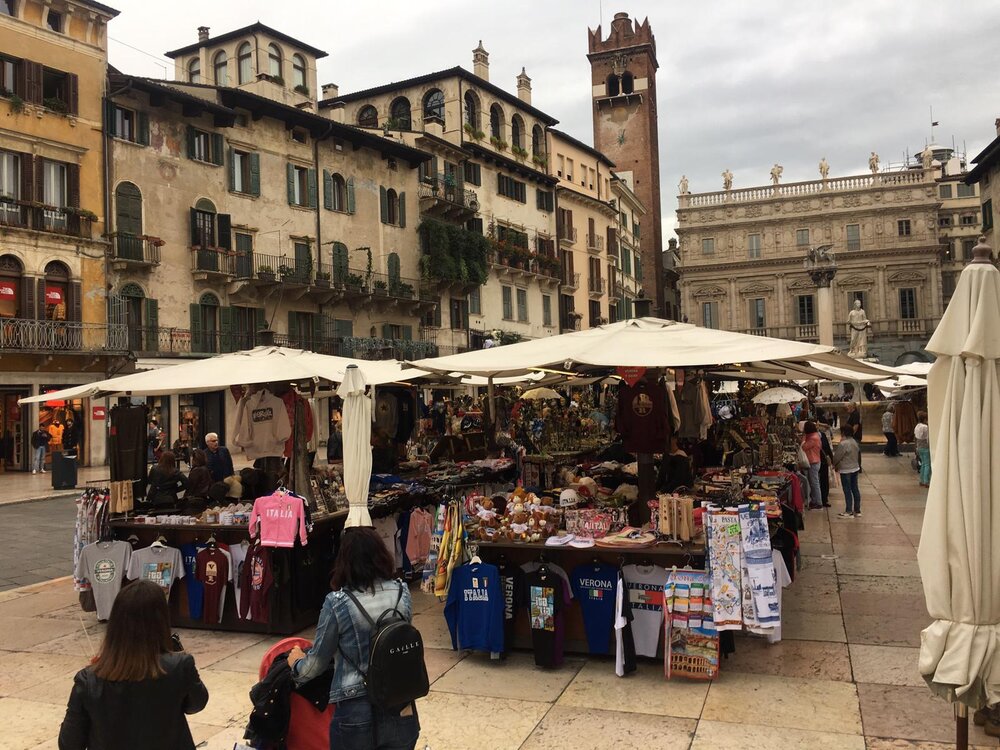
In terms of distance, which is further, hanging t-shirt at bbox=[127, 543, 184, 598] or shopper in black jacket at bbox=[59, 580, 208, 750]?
hanging t-shirt at bbox=[127, 543, 184, 598]

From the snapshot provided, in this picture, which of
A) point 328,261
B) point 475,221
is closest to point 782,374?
point 328,261

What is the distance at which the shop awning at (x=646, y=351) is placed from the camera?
6823 mm

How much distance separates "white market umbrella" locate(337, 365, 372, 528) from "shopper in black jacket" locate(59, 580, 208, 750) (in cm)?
429

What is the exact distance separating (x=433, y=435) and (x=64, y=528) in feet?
30.8

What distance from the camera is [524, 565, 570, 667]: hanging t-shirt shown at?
6.59m

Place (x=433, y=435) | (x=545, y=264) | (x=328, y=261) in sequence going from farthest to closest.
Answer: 1. (x=545, y=264)
2. (x=328, y=261)
3. (x=433, y=435)

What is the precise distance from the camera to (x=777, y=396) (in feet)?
65.9

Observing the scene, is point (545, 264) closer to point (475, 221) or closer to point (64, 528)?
point (475, 221)

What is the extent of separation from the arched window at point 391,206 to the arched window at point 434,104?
5624 mm

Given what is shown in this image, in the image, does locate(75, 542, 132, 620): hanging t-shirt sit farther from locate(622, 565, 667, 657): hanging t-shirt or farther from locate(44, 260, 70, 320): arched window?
locate(44, 260, 70, 320): arched window

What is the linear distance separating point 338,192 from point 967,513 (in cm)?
3372

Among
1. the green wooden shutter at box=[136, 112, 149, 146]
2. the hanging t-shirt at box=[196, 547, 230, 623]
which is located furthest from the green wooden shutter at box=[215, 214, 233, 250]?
the hanging t-shirt at box=[196, 547, 230, 623]

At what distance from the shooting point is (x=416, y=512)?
9672 millimetres

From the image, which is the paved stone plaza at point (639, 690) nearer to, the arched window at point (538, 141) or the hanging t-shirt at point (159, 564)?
the hanging t-shirt at point (159, 564)
